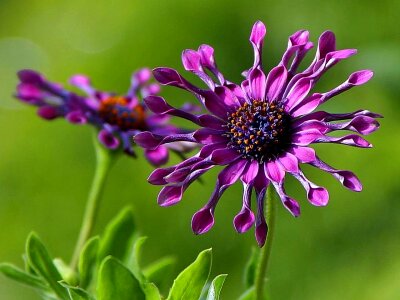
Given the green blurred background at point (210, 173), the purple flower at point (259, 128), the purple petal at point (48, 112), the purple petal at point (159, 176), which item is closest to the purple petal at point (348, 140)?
the purple flower at point (259, 128)

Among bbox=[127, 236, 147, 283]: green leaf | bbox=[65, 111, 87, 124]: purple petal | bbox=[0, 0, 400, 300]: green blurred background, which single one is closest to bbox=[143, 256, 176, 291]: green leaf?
bbox=[127, 236, 147, 283]: green leaf

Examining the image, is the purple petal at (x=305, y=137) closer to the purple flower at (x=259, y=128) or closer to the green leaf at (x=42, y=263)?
the purple flower at (x=259, y=128)

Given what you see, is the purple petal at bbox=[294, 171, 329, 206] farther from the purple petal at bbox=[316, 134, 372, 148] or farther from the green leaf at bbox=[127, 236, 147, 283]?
the green leaf at bbox=[127, 236, 147, 283]

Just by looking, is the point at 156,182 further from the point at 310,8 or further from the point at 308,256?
the point at 310,8

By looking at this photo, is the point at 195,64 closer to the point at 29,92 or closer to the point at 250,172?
the point at 250,172

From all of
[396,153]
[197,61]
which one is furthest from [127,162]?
[197,61]

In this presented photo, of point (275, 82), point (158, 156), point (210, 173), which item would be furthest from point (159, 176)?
point (210, 173)
